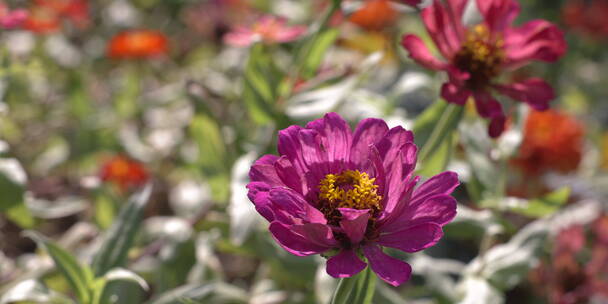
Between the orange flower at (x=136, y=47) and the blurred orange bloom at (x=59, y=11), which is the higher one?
the blurred orange bloom at (x=59, y=11)

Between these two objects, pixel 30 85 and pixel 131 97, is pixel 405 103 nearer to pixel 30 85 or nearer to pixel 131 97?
pixel 131 97

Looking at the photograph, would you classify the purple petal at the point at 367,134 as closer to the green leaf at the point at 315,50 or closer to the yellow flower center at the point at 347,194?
the yellow flower center at the point at 347,194

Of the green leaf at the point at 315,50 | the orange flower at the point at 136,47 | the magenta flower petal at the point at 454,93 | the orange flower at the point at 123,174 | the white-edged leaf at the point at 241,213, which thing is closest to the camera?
the magenta flower petal at the point at 454,93

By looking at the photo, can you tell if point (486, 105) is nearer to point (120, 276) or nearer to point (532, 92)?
point (532, 92)

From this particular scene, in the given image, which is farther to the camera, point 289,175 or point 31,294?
point 31,294

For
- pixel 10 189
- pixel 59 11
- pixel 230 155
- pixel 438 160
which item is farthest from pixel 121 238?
pixel 59 11

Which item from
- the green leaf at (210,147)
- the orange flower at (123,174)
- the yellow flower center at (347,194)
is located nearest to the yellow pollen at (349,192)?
the yellow flower center at (347,194)

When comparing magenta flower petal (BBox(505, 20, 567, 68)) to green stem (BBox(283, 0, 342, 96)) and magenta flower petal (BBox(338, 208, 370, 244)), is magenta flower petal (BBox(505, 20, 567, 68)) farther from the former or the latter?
magenta flower petal (BBox(338, 208, 370, 244))

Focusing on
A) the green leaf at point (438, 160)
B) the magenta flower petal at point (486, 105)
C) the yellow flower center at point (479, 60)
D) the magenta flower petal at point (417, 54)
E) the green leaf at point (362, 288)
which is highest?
the magenta flower petal at point (417, 54)

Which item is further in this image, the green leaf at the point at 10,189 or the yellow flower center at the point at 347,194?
the green leaf at the point at 10,189
